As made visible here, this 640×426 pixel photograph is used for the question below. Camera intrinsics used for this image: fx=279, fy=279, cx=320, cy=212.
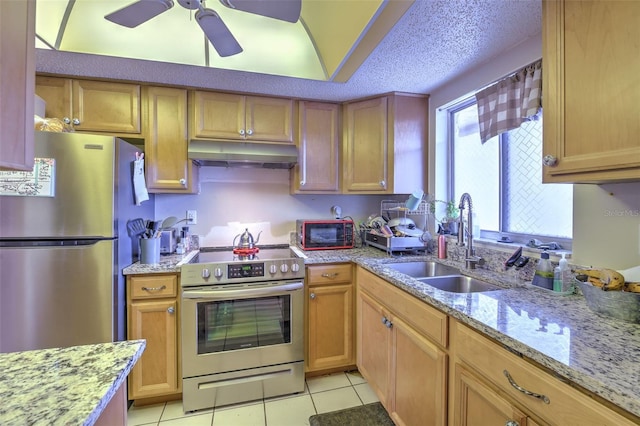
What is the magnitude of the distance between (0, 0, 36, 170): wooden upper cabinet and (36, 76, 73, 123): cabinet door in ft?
5.50

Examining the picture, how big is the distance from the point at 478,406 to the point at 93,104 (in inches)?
106

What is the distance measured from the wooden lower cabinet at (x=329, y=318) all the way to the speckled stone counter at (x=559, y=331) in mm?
717

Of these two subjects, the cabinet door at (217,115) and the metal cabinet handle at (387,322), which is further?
the cabinet door at (217,115)

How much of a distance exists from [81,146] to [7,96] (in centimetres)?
123

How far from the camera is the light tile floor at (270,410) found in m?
1.67

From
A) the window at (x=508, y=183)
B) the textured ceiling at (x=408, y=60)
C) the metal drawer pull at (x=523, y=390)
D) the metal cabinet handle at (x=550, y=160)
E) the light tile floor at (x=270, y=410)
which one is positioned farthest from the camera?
the light tile floor at (x=270, y=410)

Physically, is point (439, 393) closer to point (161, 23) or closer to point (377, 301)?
point (377, 301)

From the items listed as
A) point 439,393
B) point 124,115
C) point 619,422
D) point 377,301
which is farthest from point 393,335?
point 124,115

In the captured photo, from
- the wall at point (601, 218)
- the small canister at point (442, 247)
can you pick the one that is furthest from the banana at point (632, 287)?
the small canister at point (442, 247)

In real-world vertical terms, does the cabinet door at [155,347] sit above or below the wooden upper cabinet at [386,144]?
below

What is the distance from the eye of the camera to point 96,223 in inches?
61.4

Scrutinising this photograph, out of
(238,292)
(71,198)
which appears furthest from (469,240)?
(71,198)

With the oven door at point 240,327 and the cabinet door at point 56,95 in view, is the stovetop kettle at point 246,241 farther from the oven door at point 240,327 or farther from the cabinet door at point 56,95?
the cabinet door at point 56,95

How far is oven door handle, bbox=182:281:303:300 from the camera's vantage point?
1.73 meters
